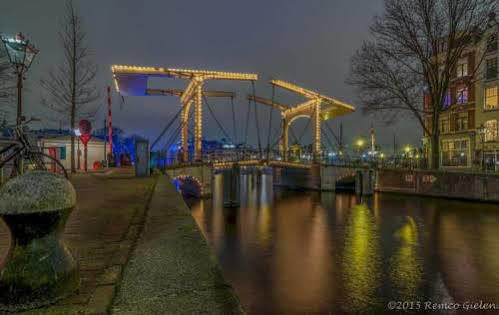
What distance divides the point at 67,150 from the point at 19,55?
697 inches

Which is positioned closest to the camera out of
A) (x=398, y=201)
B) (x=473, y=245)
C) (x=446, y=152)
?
(x=473, y=245)

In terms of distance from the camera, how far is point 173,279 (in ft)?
7.25

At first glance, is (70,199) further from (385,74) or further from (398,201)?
(385,74)

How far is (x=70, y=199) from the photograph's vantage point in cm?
204

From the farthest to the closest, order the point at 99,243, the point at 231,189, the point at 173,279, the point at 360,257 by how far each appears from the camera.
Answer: the point at 231,189, the point at 360,257, the point at 99,243, the point at 173,279

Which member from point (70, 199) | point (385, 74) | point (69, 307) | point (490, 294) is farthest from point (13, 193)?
point (385, 74)

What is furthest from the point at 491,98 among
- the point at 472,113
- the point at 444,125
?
the point at 444,125

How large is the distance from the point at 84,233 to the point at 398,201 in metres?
20.6

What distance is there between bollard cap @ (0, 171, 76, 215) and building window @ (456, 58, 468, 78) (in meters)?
32.5

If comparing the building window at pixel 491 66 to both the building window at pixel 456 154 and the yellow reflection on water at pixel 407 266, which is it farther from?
the yellow reflection on water at pixel 407 266

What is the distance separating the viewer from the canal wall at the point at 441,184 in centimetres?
1817

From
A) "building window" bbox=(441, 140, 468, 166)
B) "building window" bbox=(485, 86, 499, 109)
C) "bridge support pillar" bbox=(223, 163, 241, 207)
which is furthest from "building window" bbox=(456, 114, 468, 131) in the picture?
"bridge support pillar" bbox=(223, 163, 241, 207)

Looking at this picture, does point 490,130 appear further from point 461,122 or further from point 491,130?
point 461,122

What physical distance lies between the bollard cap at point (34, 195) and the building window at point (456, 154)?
30.4m
